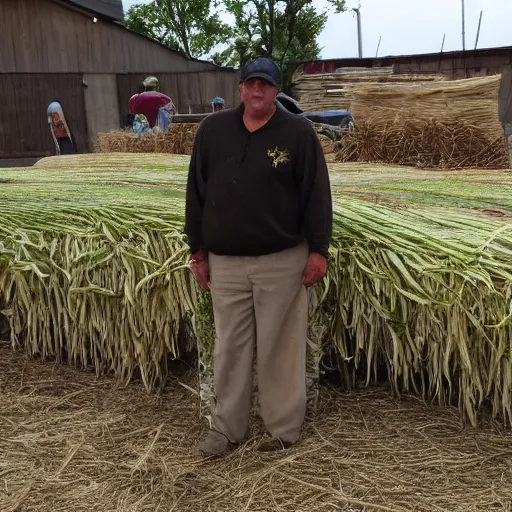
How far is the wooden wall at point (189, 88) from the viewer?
14039mm

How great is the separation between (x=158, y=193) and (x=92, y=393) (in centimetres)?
111

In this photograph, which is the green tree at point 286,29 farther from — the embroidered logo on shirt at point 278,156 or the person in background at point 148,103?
the embroidered logo on shirt at point 278,156

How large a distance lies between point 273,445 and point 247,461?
118mm

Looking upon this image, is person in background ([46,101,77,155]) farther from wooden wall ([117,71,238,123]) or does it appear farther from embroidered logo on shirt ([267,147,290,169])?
embroidered logo on shirt ([267,147,290,169])

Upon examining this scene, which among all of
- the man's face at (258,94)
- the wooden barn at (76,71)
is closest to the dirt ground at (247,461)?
the man's face at (258,94)

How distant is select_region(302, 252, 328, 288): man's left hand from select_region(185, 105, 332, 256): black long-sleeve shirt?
0.02 metres

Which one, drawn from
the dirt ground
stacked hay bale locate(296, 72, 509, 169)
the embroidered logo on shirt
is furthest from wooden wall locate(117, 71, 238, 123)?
the embroidered logo on shirt

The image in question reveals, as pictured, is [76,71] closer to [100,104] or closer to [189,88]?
[100,104]

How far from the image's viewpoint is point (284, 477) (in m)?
2.19

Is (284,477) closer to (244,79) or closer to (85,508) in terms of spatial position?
(85,508)

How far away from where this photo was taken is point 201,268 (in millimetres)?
2402

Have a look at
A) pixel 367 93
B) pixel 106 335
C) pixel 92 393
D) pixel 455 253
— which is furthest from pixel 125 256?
pixel 367 93

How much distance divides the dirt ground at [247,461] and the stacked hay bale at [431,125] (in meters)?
3.37

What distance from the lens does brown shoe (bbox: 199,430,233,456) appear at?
7.80 ft
